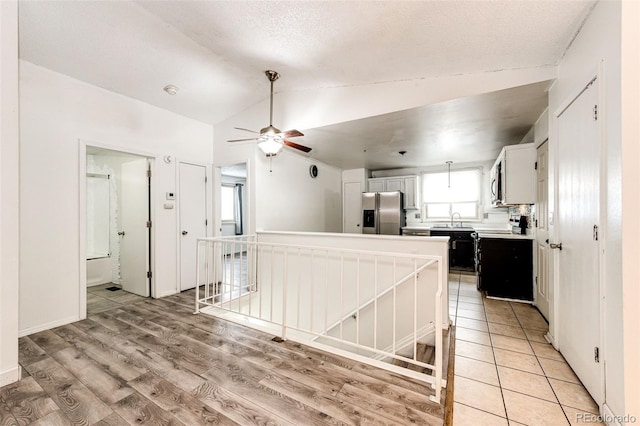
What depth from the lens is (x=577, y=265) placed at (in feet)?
6.40

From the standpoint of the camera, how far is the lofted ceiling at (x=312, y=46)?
198cm

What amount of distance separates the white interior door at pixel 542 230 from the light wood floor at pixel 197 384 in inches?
89.8

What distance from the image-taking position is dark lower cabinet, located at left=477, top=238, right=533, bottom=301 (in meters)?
3.57

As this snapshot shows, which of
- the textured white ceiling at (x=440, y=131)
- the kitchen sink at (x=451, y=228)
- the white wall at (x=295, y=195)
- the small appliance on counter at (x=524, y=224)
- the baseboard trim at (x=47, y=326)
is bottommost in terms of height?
the baseboard trim at (x=47, y=326)

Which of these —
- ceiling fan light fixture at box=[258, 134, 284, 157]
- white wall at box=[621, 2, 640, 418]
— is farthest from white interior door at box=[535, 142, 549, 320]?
ceiling fan light fixture at box=[258, 134, 284, 157]

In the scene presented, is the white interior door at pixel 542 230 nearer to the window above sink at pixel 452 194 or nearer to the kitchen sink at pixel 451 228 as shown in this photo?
the kitchen sink at pixel 451 228

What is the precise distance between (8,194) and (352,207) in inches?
215

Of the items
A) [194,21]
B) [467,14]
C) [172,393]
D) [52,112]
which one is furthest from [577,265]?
[52,112]

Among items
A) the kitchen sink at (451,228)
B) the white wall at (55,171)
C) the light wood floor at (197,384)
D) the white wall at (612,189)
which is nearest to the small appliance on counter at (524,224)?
the kitchen sink at (451,228)

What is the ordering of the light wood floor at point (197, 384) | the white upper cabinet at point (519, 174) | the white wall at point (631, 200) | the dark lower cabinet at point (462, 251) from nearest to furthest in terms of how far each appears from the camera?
1. the white wall at point (631, 200)
2. the light wood floor at point (197, 384)
3. the white upper cabinet at point (519, 174)
4. the dark lower cabinet at point (462, 251)

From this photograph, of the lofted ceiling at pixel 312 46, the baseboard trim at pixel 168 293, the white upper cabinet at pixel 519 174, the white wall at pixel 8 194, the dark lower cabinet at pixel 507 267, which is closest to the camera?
the white wall at pixel 8 194

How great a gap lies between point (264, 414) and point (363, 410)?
62cm

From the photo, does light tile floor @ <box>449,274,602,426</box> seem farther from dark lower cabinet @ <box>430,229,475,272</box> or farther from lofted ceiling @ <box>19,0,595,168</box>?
lofted ceiling @ <box>19,0,595,168</box>

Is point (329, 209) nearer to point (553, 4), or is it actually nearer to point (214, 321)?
point (214, 321)
